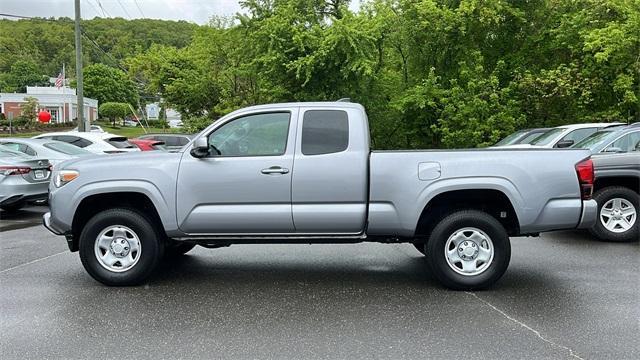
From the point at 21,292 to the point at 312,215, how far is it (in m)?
3.12

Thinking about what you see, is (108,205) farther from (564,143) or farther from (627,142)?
(564,143)

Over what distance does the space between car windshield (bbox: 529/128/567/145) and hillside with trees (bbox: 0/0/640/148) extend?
6.23 meters

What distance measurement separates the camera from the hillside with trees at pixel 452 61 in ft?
59.9

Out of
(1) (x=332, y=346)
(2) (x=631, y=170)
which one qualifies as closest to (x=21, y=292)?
(1) (x=332, y=346)

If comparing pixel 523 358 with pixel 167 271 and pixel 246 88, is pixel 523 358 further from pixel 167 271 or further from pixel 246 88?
pixel 246 88

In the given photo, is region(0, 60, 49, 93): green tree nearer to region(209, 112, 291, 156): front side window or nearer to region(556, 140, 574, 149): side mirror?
region(556, 140, 574, 149): side mirror

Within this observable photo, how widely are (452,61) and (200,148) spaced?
1641cm

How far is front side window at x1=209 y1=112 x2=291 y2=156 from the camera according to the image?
18.9 feet

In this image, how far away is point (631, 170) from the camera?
26.3 ft

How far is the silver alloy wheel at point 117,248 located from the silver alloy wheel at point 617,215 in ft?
21.7

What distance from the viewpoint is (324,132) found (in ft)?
18.9

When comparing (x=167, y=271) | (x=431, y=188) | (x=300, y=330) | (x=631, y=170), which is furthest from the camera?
(x=631, y=170)

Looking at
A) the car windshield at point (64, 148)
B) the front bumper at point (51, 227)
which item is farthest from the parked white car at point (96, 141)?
the front bumper at point (51, 227)

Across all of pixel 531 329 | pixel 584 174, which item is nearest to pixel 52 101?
pixel 584 174
